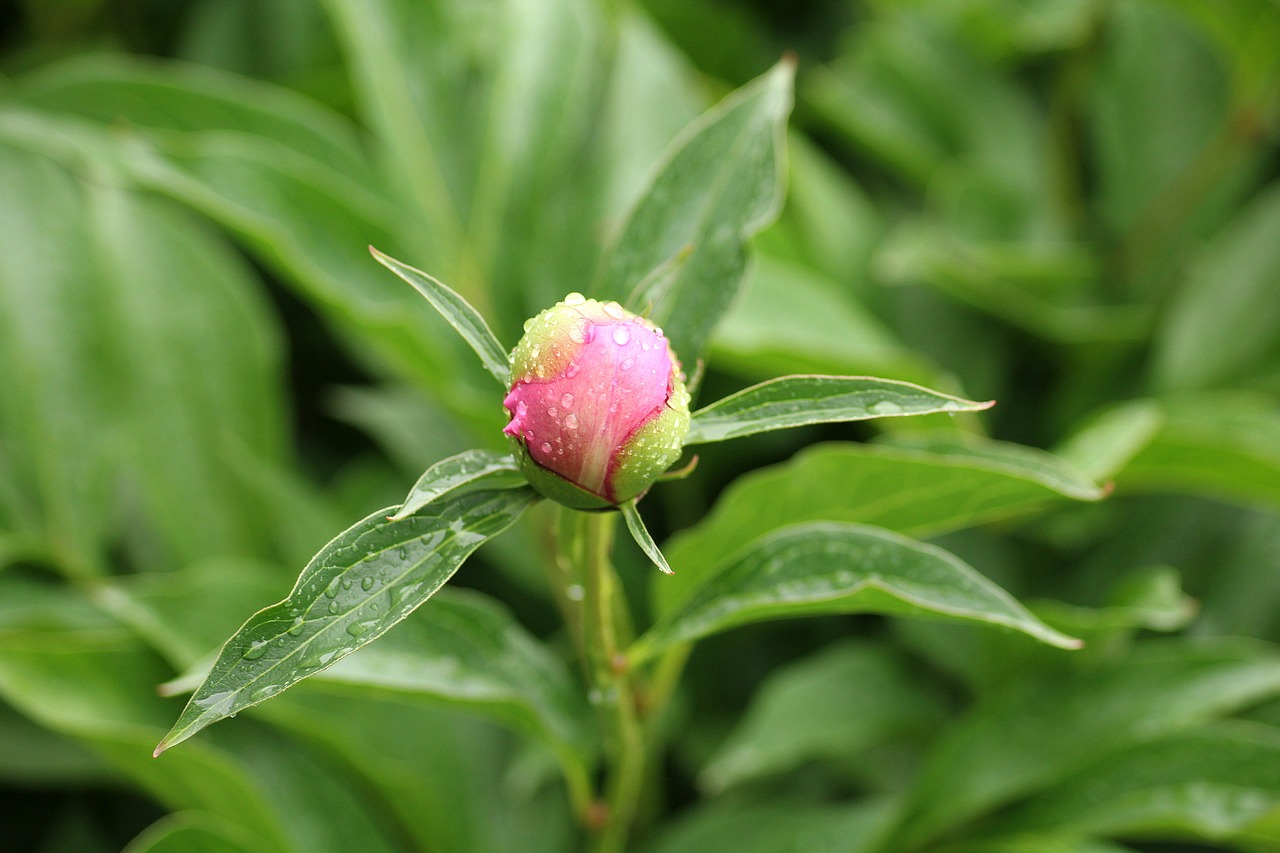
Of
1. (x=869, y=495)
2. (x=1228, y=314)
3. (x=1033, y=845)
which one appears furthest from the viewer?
(x=1228, y=314)

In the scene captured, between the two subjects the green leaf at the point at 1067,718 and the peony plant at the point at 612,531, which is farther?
the green leaf at the point at 1067,718

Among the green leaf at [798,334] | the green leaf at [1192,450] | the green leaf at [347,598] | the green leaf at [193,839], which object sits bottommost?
the green leaf at [347,598]

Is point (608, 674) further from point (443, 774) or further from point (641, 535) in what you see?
point (443, 774)

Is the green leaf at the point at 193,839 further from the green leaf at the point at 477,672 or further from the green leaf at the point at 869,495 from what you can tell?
the green leaf at the point at 869,495

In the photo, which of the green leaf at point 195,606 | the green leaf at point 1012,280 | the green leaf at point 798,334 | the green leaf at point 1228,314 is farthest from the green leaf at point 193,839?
the green leaf at point 1228,314

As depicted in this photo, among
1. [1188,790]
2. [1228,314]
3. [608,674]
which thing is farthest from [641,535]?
[1228,314]

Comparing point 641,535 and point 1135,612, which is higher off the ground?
point 1135,612

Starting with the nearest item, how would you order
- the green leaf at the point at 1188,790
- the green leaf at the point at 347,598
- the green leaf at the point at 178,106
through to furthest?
the green leaf at the point at 347,598 < the green leaf at the point at 1188,790 < the green leaf at the point at 178,106
